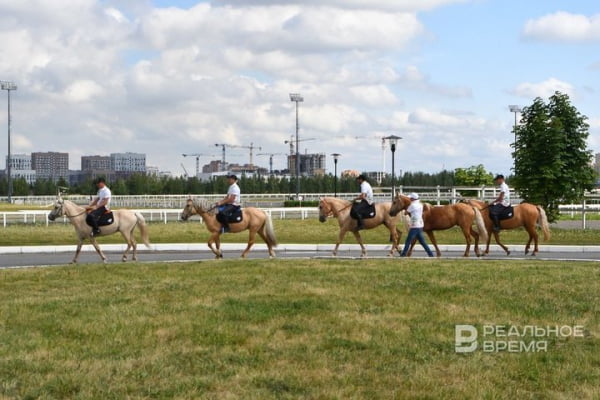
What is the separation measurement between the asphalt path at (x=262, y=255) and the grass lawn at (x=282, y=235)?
120 inches

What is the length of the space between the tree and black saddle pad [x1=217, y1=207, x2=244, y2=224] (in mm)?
17287

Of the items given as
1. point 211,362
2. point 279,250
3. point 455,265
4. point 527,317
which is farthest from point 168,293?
point 279,250

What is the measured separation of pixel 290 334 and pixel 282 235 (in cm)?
2234

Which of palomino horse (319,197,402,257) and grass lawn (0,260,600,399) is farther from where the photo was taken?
palomino horse (319,197,402,257)

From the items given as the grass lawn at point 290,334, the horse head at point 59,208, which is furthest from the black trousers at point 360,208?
the horse head at point 59,208

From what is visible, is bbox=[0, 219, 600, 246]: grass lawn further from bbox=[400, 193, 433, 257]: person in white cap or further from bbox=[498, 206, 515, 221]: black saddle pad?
bbox=[400, 193, 433, 257]: person in white cap

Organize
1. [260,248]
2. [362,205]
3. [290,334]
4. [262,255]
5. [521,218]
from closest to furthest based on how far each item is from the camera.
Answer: [290,334]
[362,205]
[521,218]
[262,255]
[260,248]

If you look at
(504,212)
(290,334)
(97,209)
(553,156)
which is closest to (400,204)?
(504,212)

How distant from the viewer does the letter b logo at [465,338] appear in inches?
335

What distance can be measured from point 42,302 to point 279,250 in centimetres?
1341

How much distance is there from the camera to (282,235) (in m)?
31.5

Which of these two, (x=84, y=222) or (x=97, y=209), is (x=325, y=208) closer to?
(x=97, y=209)

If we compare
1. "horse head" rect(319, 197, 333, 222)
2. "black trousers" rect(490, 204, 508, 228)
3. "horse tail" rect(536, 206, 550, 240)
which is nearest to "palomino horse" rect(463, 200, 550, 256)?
"horse tail" rect(536, 206, 550, 240)

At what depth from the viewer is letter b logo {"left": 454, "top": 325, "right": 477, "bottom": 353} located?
27.9 feet
